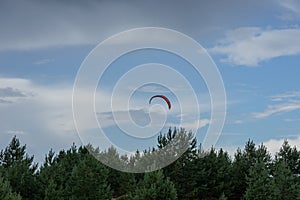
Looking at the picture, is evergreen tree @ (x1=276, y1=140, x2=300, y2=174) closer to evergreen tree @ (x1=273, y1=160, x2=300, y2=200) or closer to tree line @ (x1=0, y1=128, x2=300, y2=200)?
tree line @ (x1=0, y1=128, x2=300, y2=200)

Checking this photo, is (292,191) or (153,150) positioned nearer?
(292,191)

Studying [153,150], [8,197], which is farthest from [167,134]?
[8,197]

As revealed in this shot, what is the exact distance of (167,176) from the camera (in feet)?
125

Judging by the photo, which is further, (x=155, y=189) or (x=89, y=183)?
(x=89, y=183)

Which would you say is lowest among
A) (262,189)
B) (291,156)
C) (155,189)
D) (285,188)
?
(155,189)

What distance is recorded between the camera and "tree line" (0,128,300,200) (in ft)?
103

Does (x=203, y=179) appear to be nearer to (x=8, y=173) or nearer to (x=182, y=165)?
(x=182, y=165)

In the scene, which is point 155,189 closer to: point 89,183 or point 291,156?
point 89,183

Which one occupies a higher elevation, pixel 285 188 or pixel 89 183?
pixel 285 188

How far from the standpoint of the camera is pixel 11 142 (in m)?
51.0

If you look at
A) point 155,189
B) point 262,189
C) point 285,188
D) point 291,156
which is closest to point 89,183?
point 155,189

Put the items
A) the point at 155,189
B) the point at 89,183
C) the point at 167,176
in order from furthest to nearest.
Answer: the point at 167,176 < the point at 89,183 < the point at 155,189

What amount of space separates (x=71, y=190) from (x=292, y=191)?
57.3 feet

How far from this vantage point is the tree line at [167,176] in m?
31.5
